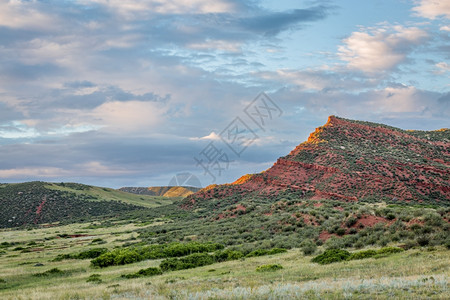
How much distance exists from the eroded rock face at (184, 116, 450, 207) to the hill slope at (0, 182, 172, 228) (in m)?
36.4

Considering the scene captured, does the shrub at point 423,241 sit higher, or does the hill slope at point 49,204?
the hill slope at point 49,204

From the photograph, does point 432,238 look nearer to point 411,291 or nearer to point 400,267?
point 400,267

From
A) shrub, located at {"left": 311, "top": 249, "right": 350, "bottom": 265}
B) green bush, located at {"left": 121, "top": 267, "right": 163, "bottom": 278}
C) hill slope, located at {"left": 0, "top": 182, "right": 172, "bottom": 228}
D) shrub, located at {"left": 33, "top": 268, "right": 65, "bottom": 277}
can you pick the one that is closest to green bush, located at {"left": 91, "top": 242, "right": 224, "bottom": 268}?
shrub, located at {"left": 33, "top": 268, "right": 65, "bottom": 277}

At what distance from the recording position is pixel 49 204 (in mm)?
109688

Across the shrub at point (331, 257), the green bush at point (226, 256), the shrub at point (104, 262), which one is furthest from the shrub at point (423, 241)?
the shrub at point (104, 262)

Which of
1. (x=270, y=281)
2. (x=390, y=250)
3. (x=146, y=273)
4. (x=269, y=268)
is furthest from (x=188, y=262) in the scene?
(x=390, y=250)

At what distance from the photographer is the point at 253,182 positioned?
87250 mm

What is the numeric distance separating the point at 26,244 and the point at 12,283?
2985 centimetres

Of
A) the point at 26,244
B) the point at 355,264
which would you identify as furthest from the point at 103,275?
the point at 26,244

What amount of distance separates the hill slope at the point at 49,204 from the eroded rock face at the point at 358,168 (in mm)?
36433

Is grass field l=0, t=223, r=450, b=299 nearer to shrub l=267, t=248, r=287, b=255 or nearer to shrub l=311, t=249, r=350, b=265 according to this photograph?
shrub l=311, t=249, r=350, b=265

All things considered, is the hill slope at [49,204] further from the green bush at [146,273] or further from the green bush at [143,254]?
the green bush at [146,273]

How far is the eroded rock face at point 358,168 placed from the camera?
67188mm

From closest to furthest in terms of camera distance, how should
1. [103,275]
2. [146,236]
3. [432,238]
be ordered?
[432,238]
[103,275]
[146,236]
